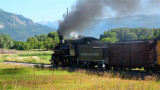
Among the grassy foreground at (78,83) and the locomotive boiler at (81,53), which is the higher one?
the locomotive boiler at (81,53)

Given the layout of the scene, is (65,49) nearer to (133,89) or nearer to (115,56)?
(115,56)

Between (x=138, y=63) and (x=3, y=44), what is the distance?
116 metres

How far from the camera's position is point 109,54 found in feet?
81.1

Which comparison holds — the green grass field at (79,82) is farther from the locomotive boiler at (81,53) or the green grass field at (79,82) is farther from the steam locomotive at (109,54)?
the locomotive boiler at (81,53)

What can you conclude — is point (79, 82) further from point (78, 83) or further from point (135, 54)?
point (135, 54)

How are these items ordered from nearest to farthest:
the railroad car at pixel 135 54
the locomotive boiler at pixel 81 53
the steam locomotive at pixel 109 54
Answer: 1. the railroad car at pixel 135 54
2. the steam locomotive at pixel 109 54
3. the locomotive boiler at pixel 81 53

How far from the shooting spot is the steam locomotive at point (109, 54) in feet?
67.3

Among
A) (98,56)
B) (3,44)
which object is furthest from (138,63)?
(3,44)

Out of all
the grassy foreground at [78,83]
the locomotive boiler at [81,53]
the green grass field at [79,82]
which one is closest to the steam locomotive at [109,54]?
the locomotive boiler at [81,53]

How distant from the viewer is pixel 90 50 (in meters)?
26.7

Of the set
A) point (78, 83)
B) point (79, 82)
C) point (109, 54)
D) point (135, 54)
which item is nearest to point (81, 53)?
point (109, 54)

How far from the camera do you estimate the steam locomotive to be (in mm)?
20516

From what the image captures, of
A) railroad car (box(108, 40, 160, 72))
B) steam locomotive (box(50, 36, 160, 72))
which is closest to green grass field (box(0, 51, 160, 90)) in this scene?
railroad car (box(108, 40, 160, 72))

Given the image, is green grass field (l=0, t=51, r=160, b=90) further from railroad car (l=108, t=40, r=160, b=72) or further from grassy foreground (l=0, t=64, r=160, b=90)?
railroad car (l=108, t=40, r=160, b=72)
